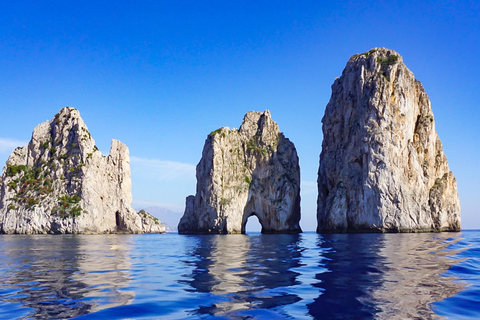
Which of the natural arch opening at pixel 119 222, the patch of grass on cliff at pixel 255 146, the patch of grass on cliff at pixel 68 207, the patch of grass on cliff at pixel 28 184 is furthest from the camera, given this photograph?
the natural arch opening at pixel 119 222

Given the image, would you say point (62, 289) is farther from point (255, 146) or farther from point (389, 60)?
point (255, 146)

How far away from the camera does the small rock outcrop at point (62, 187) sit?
90.4m

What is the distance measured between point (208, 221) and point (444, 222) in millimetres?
51938

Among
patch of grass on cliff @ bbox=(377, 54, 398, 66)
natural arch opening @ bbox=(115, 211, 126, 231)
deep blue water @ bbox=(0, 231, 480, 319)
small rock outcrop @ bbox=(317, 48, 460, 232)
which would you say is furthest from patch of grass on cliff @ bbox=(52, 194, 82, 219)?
patch of grass on cliff @ bbox=(377, 54, 398, 66)

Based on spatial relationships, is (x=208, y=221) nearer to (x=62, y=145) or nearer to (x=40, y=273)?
(x=62, y=145)

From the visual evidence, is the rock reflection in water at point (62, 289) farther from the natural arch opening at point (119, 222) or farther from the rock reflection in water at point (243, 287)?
the natural arch opening at point (119, 222)

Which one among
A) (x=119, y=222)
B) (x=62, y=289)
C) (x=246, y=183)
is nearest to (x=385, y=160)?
(x=246, y=183)

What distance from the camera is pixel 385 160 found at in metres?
75.9

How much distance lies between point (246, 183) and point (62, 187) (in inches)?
1965

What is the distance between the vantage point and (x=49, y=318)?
25.7ft

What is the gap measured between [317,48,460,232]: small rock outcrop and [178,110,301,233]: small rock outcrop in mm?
9711

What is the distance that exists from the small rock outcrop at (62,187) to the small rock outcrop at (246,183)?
2426 cm

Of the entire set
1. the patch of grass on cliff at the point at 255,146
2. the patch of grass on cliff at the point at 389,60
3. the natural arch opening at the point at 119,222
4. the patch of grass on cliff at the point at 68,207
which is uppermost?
the patch of grass on cliff at the point at 389,60

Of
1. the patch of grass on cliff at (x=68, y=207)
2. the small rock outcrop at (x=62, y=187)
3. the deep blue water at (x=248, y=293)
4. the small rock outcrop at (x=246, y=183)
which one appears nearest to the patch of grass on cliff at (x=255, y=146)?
the small rock outcrop at (x=246, y=183)
